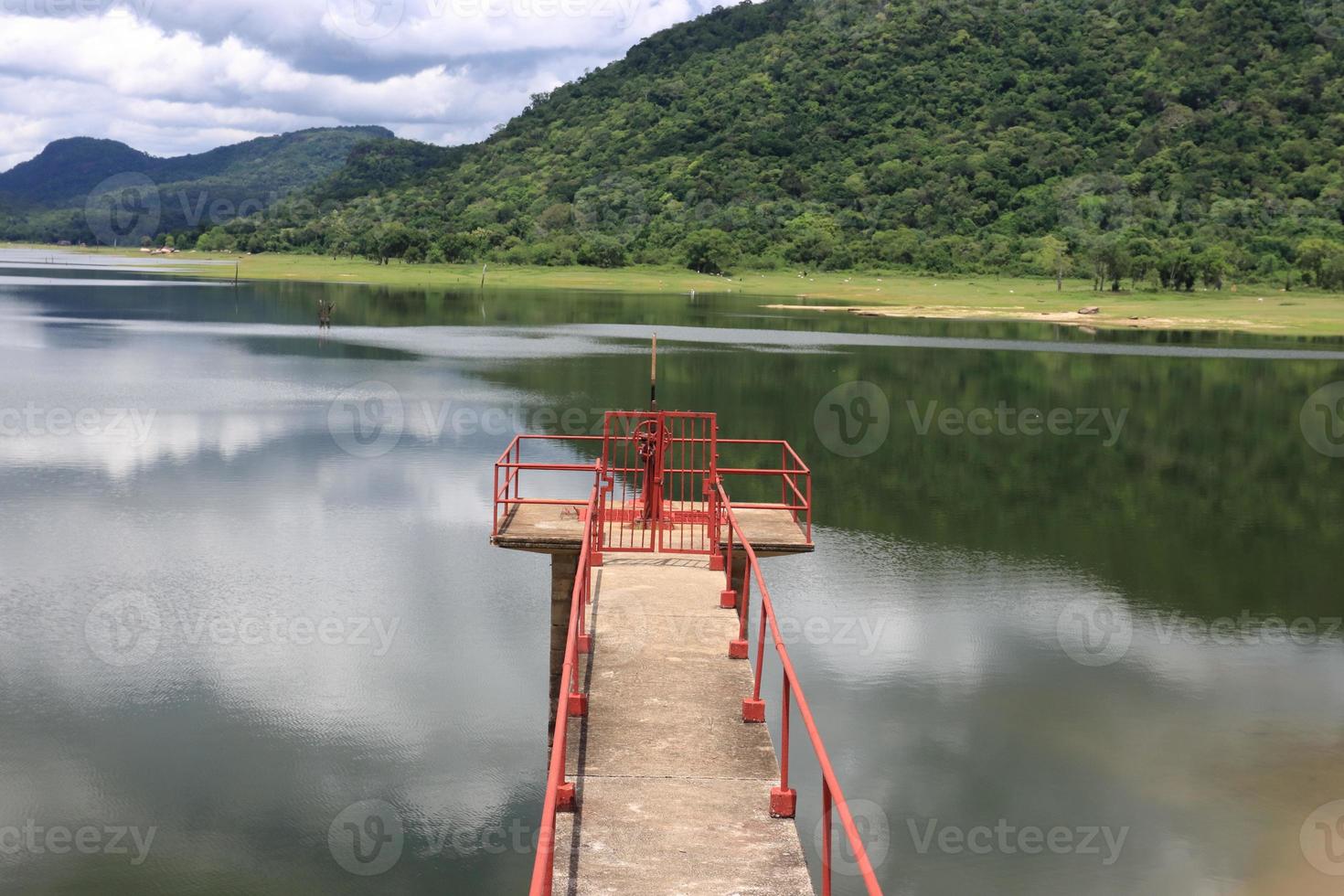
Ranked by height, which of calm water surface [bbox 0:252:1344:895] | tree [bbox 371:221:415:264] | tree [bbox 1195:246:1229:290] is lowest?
calm water surface [bbox 0:252:1344:895]

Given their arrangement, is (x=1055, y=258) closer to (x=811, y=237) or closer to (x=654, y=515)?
(x=811, y=237)

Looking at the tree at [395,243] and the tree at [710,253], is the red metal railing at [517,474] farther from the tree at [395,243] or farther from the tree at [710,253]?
the tree at [395,243]

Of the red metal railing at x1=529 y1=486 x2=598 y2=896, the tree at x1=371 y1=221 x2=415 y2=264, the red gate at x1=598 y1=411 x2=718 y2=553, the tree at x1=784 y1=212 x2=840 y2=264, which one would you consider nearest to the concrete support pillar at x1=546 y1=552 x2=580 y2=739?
the red gate at x1=598 y1=411 x2=718 y2=553

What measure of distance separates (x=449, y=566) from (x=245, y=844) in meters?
12.6

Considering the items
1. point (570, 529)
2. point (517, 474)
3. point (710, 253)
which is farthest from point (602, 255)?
point (570, 529)

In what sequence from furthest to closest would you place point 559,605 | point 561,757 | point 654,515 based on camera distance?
1. point 654,515
2. point 559,605
3. point 561,757

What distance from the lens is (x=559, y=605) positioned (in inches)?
774

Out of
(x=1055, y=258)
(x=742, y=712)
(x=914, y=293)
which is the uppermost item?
(x=1055, y=258)

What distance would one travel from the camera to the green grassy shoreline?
112438mm

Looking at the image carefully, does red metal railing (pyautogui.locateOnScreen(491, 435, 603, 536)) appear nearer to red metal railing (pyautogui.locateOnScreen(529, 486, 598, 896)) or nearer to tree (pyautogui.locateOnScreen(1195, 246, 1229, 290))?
red metal railing (pyautogui.locateOnScreen(529, 486, 598, 896))

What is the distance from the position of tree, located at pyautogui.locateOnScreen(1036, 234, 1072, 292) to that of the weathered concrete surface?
14190cm

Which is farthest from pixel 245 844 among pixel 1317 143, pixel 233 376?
pixel 1317 143

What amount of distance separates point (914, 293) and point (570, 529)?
421 feet

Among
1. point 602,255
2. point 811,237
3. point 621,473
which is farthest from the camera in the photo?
point 602,255
